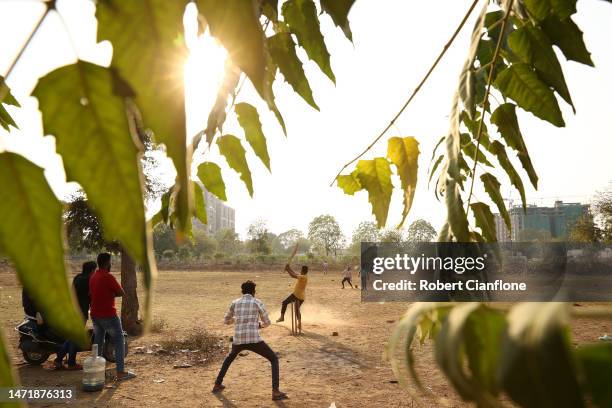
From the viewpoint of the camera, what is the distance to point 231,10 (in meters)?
0.34

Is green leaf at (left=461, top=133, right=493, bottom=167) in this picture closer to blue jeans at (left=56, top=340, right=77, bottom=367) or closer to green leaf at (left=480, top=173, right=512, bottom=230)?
green leaf at (left=480, top=173, right=512, bottom=230)

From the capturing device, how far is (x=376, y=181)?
47.2 inches

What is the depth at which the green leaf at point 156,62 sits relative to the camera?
0.97 feet

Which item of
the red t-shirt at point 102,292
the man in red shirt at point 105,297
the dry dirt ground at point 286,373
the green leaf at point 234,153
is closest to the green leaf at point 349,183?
the green leaf at point 234,153

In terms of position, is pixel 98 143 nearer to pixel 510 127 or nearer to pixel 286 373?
pixel 510 127

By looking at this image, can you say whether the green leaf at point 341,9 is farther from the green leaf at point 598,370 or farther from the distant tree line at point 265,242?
the distant tree line at point 265,242

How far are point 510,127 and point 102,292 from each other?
5.89 meters

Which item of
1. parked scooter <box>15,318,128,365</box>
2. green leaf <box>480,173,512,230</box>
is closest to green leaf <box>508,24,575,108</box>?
green leaf <box>480,173,512,230</box>

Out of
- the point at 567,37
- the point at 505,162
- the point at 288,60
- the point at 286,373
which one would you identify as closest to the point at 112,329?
the point at 286,373

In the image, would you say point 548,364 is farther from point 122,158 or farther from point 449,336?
point 122,158

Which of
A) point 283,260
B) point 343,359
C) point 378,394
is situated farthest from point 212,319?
point 283,260

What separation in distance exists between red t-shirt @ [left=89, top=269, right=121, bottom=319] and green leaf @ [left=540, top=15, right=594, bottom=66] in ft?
19.3

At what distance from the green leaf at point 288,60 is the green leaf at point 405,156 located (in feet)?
0.81

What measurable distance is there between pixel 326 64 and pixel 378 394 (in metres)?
6.25
